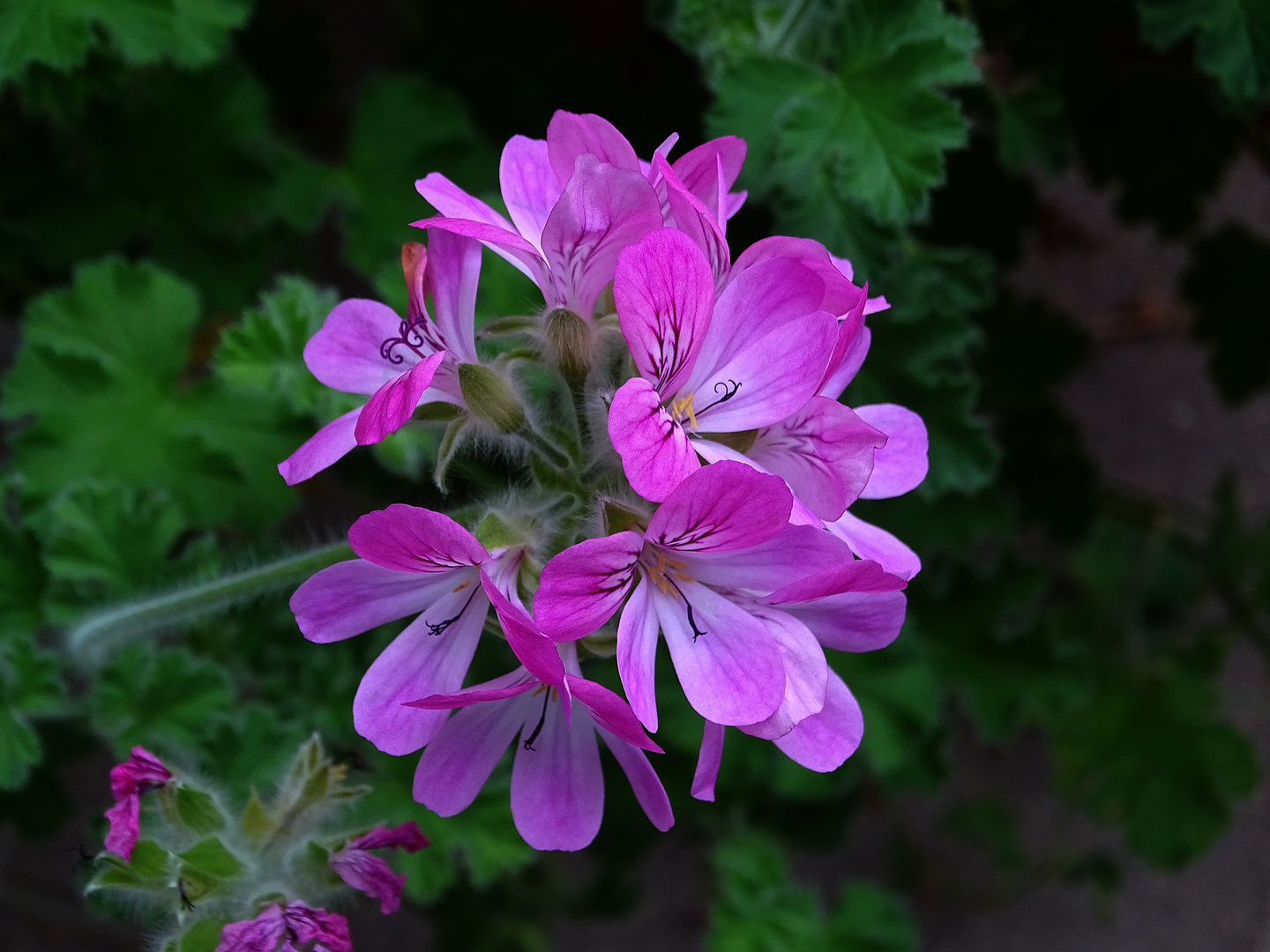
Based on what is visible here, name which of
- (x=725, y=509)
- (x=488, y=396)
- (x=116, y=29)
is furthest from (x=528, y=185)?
(x=116, y=29)

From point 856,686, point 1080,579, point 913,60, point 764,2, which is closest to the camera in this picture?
point 913,60

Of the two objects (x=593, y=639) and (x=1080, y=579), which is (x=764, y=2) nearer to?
(x=593, y=639)

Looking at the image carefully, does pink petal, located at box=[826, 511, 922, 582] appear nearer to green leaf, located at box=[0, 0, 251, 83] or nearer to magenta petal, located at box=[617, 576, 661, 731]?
magenta petal, located at box=[617, 576, 661, 731]

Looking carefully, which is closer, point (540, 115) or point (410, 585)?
point (410, 585)

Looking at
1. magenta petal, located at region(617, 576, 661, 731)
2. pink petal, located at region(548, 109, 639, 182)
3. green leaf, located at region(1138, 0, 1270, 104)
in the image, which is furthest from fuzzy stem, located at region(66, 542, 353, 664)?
green leaf, located at region(1138, 0, 1270, 104)

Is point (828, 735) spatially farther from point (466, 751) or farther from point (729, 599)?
point (466, 751)

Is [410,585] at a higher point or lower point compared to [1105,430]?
higher

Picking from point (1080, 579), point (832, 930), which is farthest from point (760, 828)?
point (1080, 579)
